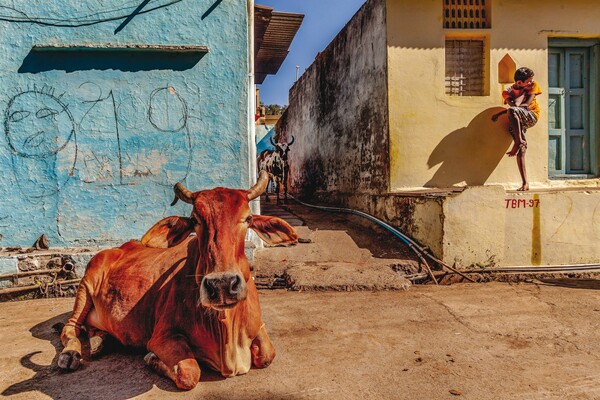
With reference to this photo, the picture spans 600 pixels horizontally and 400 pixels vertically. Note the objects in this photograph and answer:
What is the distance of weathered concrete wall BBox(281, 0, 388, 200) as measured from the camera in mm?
7535

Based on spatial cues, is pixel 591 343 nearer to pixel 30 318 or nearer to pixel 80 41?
pixel 30 318

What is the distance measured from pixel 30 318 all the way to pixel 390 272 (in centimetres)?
417

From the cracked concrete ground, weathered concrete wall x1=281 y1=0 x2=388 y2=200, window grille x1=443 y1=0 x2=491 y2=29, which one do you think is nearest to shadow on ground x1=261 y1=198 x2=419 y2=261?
weathered concrete wall x1=281 y1=0 x2=388 y2=200

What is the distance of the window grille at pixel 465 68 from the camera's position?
7.35 metres

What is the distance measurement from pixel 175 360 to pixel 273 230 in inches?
42.2

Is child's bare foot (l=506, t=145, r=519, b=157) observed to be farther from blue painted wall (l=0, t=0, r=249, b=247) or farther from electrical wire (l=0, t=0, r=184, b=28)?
electrical wire (l=0, t=0, r=184, b=28)

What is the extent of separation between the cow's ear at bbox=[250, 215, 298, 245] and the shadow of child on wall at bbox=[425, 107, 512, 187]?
471cm

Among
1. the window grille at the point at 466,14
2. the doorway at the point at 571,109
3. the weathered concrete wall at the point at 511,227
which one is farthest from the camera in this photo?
the doorway at the point at 571,109

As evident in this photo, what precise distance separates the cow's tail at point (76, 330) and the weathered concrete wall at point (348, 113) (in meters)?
4.98

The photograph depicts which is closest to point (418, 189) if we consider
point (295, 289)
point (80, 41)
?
point (295, 289)

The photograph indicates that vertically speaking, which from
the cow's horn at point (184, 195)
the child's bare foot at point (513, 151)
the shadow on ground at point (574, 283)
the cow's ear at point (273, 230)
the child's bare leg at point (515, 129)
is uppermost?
the child's bare leg at point (515, 129)

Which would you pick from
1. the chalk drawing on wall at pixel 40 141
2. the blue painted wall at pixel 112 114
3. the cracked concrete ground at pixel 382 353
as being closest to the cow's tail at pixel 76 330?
the cracked concrete ground at pixel 382 353

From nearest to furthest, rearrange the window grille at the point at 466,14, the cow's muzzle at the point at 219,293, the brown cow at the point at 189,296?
the cow's muzzle at the point at 219,293, the brown cow at the point at 189,296, the window grille at the point at 466,14

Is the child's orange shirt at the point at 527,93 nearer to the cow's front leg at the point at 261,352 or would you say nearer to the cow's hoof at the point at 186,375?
the cow's front leg at the point at 261,352
